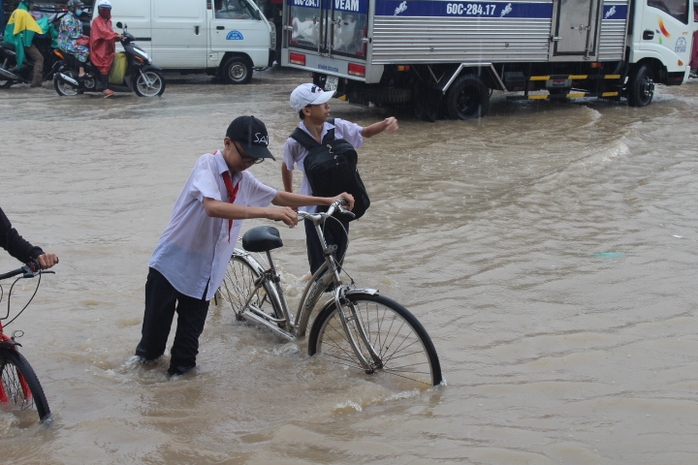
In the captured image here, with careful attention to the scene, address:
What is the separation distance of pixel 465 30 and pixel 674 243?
694 centimetres

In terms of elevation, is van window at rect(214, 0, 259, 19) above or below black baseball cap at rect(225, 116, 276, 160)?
above

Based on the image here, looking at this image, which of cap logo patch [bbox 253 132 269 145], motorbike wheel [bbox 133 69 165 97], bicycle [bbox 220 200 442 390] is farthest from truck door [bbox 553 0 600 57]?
→ cap logo patch [bbox 253 132 269 145]

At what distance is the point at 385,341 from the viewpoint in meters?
4.68

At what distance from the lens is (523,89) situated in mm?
14961

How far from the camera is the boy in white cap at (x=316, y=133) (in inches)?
207

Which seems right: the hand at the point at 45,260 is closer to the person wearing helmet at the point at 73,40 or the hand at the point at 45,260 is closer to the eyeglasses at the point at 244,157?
the eyeglasses at the point at 244,157

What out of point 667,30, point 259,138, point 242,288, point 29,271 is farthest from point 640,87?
point 29,271

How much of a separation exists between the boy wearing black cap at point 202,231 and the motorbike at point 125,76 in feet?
36.5

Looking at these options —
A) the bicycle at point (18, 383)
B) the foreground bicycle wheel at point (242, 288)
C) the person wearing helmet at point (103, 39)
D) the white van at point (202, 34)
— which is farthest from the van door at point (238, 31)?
the bicycle at point (18, 383)

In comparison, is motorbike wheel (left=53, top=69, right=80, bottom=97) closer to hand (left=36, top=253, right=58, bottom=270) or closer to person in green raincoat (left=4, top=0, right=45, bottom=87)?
person in green raincoat (left=4, top=0, right=45, bottom=87)

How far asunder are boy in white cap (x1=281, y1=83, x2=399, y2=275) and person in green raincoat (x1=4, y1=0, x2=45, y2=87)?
38.3 ft

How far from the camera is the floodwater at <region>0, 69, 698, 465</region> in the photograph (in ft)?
13.2

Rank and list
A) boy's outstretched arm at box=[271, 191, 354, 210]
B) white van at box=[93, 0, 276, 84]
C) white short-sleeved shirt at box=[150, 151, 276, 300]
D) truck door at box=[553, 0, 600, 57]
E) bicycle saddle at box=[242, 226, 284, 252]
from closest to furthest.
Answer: white short-sleeved shirt at box=[150, 151, 276, 300], boy's outstretched arm at box=[271, 191, 354, 210], bicycle saddle at box=[242, 226, 284, 252], truck door at box=[553, 0, 600, 57], white van at box=[93, 0, 276, 84]

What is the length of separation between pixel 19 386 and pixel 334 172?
82.7 inches
